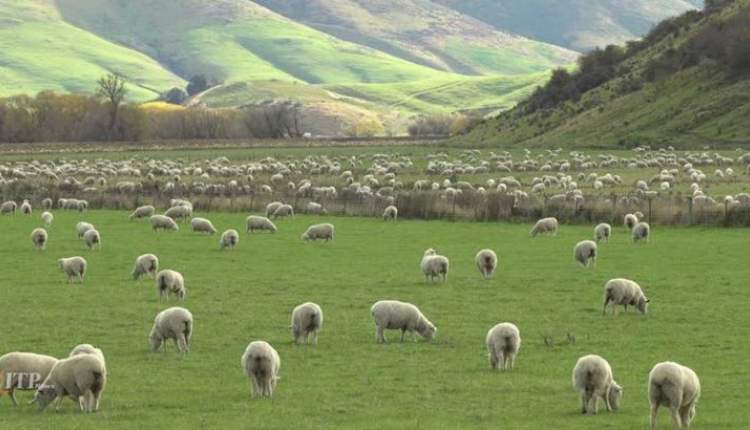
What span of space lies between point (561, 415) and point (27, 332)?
450 inches

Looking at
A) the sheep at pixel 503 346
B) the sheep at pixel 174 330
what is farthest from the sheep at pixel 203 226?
the sheep at pixel 503 346

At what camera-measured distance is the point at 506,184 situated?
65250 mm

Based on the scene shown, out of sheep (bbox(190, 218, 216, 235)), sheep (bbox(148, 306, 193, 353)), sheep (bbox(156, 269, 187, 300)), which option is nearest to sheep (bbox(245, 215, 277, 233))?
sheep (bbox(190, 218, 216, 235))

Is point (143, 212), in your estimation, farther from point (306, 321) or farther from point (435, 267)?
point (306, 321)

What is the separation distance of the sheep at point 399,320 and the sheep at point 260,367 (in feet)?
16.0

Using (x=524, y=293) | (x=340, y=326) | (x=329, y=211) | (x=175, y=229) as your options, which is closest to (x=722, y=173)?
(x=329, y=211)

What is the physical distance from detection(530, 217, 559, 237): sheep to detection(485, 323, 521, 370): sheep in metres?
24.7

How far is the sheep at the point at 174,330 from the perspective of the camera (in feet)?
74.5

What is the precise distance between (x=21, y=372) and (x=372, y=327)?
8293 mm

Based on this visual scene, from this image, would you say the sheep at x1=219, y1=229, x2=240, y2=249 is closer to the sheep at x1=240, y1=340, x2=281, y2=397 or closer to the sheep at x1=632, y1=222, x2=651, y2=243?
the sheep at x1=632, y1=222, x2=651, y2=243

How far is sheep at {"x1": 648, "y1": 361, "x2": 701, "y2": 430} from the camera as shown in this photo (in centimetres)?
1652

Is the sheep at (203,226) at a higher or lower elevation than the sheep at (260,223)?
lower

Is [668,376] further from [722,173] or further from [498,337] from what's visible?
[722,173]

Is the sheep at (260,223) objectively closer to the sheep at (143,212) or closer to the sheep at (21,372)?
→ the sheep at (143,212)
